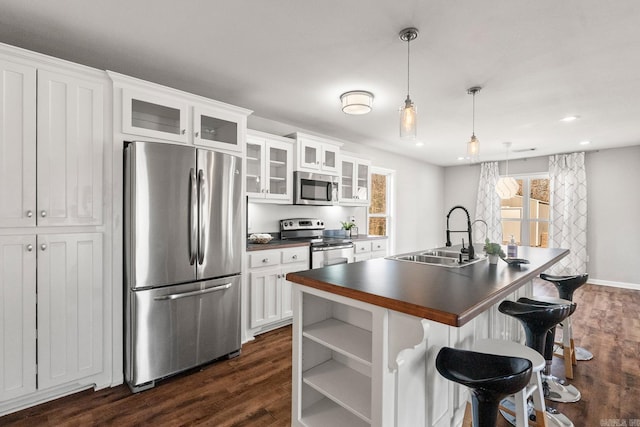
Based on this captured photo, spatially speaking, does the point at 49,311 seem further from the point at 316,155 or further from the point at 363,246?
the point at 363,246

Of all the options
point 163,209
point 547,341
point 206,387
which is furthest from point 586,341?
point 163,209

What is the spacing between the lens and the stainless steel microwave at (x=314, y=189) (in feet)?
12.4

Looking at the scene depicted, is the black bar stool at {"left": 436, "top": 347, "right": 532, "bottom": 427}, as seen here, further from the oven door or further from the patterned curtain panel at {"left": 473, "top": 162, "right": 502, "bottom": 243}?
the patterned curtain panel at {"left": 473, "top": 162, "right": 502, "bottom": 243}

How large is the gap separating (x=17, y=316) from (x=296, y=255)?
7.26 ft

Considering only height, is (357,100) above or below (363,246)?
above

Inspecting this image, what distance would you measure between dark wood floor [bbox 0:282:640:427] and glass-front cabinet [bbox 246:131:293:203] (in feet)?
5.33

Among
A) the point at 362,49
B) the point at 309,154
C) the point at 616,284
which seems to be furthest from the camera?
the point at 616,284

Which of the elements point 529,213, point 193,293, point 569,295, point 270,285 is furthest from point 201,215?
point 529,213

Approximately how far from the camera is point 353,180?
15.0 feet

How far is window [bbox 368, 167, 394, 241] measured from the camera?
559cm

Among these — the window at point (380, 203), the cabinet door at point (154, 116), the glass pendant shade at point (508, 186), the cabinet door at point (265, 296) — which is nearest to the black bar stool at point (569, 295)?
the glass pendant shade at point (508, 186)

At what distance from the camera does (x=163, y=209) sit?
2.26 metres

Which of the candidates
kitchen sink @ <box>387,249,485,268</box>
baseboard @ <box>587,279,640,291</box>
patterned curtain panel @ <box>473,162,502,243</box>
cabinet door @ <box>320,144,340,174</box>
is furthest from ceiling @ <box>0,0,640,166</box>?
baseboard @ <box>587,279,640,291</box>

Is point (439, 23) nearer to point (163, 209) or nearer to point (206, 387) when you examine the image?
point (163, 209)
